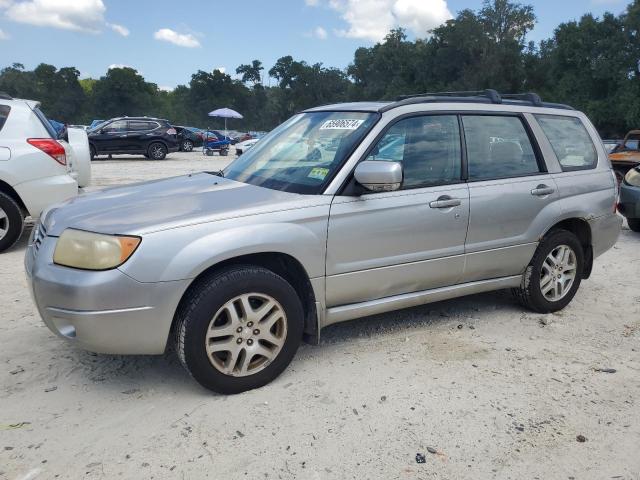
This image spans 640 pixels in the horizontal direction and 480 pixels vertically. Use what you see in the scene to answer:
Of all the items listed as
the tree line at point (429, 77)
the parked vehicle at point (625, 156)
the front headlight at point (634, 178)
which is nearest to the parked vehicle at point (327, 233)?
the front headlight at point (634, 178)

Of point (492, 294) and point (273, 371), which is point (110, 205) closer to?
point (273, 371)

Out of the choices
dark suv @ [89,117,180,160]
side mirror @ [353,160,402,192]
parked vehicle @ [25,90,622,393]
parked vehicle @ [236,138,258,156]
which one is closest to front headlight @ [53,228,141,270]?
parked vehicle @ [25,90,622,393]

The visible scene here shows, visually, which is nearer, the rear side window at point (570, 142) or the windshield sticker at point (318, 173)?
the windshield sticker at point (318, 173)

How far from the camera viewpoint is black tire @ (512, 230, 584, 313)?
4292 millimetres

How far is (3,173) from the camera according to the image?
19.3 feet

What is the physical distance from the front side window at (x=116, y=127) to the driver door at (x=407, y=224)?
20.0 m

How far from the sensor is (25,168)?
5.97 meters

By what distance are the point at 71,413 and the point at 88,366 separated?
55cm

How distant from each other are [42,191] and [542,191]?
16.8 ft

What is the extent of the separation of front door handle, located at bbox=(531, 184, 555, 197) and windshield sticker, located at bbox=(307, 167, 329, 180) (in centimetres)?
172

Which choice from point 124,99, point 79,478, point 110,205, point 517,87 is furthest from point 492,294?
point 124,99

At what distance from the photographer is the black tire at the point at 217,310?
9.38 ft

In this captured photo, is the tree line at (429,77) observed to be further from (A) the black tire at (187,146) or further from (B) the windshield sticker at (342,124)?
(B) the windshield sticker at (342,124)

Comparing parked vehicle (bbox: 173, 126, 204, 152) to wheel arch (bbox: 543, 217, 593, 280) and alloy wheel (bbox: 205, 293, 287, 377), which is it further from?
alloy wheel (bbox: 205, 293, 287, 377)
